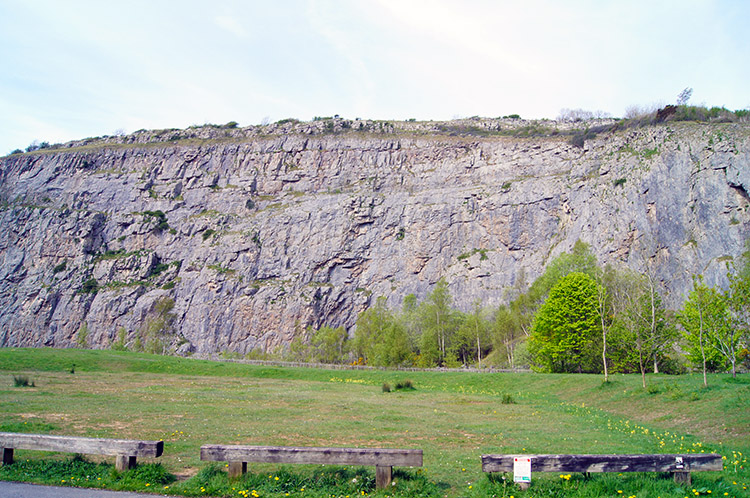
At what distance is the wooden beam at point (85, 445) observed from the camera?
28.0ft

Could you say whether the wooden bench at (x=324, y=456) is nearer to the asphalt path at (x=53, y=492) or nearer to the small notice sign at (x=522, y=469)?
the asphalt path at (x=53, y=492)

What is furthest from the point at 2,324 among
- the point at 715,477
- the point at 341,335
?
the point at 715,477

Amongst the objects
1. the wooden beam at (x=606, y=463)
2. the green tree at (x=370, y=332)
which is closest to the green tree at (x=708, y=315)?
the wooden beam at (x=606, y=463)

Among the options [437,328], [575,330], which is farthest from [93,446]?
[437,328]

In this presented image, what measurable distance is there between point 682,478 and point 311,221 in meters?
98.1

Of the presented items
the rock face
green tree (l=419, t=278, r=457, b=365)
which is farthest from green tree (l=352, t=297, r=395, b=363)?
the rock face

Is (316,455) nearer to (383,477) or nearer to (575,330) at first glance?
(383,477)

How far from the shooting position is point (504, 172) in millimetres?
99438

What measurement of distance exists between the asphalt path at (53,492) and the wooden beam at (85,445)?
72 cm

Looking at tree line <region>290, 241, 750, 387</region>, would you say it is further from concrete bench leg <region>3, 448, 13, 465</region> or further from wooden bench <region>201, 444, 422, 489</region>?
concrete bench leg <region>3, 448, 13, 465</region>

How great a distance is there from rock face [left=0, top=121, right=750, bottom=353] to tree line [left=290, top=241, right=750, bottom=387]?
956 centimetres

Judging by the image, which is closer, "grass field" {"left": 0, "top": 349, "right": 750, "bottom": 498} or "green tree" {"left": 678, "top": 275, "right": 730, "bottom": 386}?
"grass field" {"left": 0, "top": 349, "right": 750, "bottom": 498}

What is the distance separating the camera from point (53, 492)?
775cm

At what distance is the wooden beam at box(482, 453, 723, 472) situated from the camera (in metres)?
7.84
